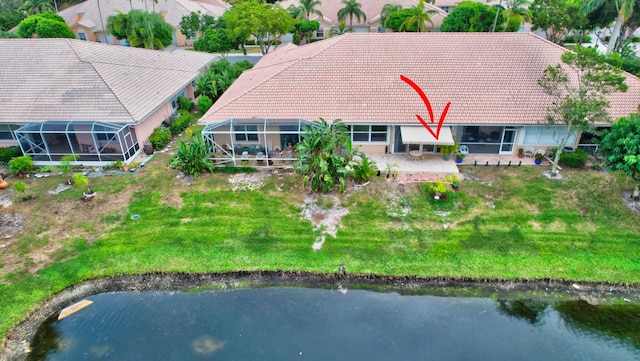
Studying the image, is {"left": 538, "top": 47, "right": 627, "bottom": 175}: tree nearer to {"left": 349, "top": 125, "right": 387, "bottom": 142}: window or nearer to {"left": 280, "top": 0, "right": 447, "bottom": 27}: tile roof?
{"left": 349, "top": 125, "right": 387, "bottom": 142}: window

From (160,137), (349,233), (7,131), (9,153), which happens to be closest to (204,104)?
(160,137)

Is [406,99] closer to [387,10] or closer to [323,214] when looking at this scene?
[323,214]

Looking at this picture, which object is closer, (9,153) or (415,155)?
(415,155)

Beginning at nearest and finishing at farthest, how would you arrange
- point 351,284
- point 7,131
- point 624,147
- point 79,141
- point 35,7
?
1. point 351,284
2. point 624,147
3. point 79,141
4. point 7,131
5. point 35,7

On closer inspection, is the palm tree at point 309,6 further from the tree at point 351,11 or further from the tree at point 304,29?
the tree at point 351,11

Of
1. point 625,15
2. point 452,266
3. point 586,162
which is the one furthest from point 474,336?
point 625,15

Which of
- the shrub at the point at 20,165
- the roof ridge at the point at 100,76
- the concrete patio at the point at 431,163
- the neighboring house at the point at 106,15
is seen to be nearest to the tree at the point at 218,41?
the neighboring house at the point at 106,15
